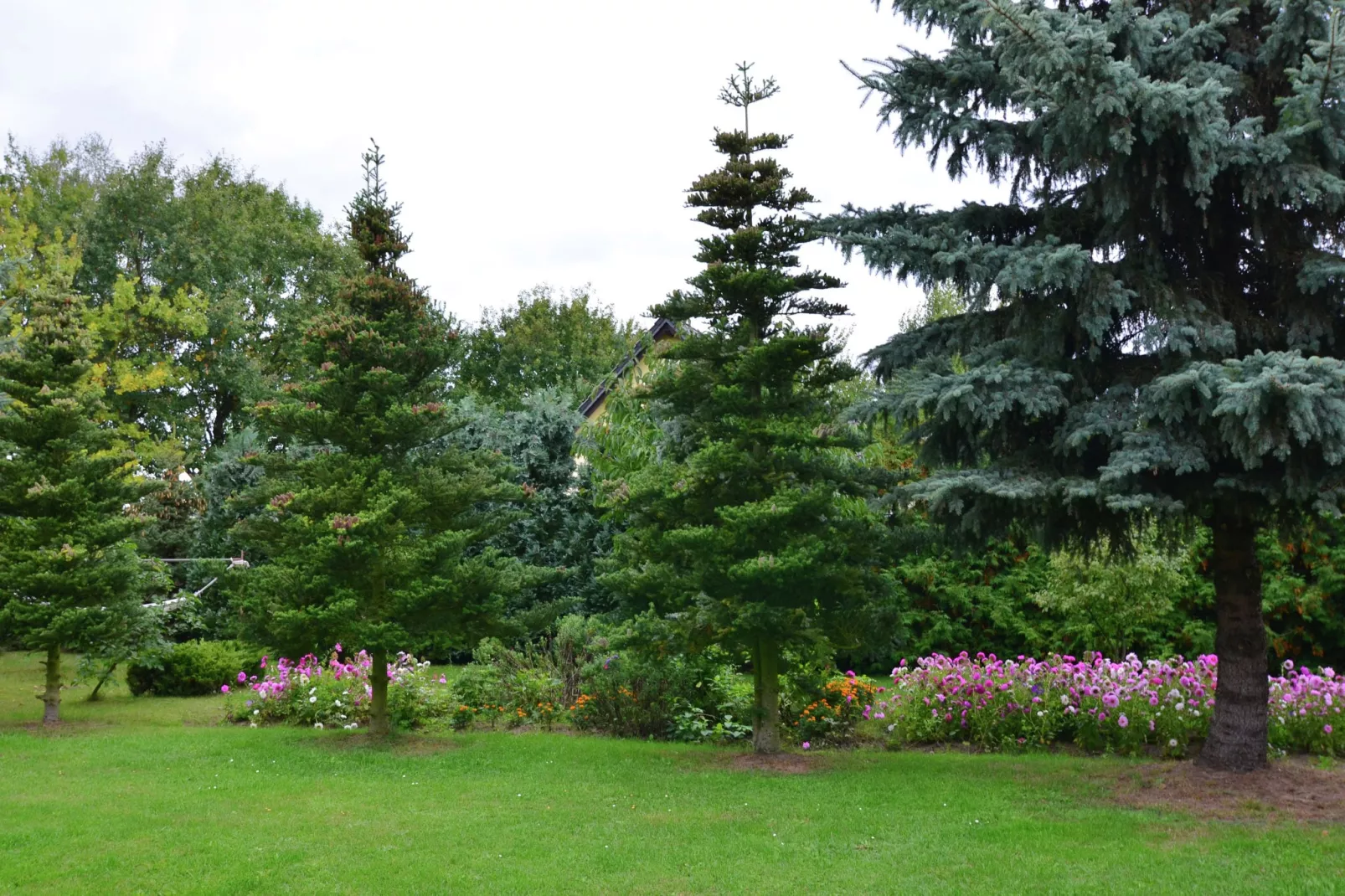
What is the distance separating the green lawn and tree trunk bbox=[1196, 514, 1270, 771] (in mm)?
986

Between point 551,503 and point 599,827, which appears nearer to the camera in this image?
point 599,827

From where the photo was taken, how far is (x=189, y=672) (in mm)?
14359

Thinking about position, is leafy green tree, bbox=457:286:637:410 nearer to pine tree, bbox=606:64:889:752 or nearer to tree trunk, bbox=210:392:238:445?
tree trunk, bbox=210:392:238:445

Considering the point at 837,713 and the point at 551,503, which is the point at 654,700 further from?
the point at 551,503

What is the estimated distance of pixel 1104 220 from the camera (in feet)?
24.9

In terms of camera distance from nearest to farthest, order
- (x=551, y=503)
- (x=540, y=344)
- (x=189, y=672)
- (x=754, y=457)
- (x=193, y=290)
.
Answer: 1. (x=754, y=457)
2. (x=189, y=672)
3. (x=551, y=503)
4. (x=193, y=290)
5. (x=540, y=344)

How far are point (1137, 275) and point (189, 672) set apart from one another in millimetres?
13277

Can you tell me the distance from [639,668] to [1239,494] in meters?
5.57

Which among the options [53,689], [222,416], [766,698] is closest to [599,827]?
[766,698]

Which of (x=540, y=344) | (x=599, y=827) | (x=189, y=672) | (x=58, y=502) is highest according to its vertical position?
(x=540, y=344)

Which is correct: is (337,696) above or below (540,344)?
below

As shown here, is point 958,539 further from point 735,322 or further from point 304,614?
point 304,614

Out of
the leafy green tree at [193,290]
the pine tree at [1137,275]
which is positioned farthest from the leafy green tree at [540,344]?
the pine tree at [1137,275]

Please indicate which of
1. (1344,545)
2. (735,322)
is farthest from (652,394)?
(1344,545)
